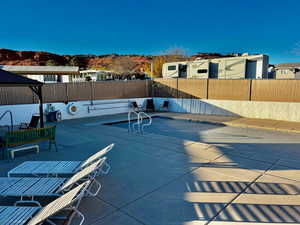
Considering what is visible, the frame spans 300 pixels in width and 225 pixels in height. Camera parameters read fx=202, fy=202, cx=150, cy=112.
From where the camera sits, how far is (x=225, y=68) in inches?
1025

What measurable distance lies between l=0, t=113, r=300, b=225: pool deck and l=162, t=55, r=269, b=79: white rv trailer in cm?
1992

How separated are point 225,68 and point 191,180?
25201 millimetres

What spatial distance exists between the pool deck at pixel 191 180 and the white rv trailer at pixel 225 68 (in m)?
19.9

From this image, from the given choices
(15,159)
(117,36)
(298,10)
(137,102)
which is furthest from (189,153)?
(117,36)

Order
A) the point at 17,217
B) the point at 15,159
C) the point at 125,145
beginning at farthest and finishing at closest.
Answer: the point at 125,145 < the point at 15,159 < the point at 17,217

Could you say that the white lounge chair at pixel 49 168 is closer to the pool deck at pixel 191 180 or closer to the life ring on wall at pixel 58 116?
the pool deck at pixel 191 180

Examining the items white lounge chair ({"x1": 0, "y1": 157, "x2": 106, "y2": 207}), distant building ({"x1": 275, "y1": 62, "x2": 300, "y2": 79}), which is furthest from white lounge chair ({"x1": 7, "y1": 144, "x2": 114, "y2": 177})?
distant building ({"x1": 275, "y1": 62, "x2": 300, "y2": 79})

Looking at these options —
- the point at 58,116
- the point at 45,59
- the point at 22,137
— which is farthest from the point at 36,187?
the point at 45,59

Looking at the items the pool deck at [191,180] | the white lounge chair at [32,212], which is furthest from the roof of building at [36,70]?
the white lounge chair at [32,212]

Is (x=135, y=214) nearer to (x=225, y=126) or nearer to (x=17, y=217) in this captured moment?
(x=17, y=217)

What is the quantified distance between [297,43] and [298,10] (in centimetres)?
528

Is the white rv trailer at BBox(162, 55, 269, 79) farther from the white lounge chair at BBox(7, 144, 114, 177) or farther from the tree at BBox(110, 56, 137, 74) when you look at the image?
the white lounge chair at BBox(7, 144, 114, 177)

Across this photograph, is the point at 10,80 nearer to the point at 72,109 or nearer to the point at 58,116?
the point at 58,116

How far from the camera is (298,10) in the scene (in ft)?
65.3
